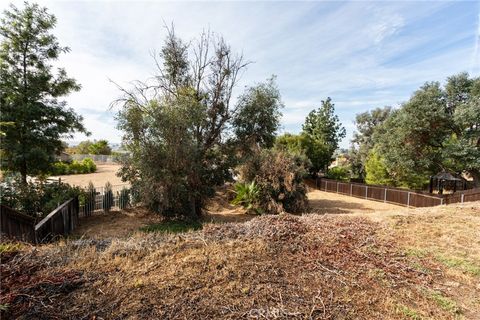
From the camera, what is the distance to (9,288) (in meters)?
2.25

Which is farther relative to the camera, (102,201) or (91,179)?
(91,179)

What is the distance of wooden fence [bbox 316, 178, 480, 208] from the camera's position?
10406 mm

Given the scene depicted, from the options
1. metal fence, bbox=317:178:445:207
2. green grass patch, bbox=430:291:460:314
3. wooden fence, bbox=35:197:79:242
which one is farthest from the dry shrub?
green grass patch, bbox=430:291:460:314

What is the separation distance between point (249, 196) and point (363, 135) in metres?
23.8

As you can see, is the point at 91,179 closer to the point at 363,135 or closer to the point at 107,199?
the point at 107,199

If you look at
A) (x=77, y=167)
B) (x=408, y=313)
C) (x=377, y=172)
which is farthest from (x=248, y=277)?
(x=77, y=167)

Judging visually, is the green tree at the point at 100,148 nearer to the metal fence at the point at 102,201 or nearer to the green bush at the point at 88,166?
the green bush at the point at 88,166

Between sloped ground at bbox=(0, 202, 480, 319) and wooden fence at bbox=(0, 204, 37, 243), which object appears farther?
wooden fence at bbox=(0, 204, 37, 243)

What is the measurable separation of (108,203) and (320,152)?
1810 cm

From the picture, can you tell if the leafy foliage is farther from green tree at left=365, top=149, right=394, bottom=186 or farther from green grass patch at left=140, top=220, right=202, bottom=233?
green tree at left=365, top=149, right=394, bottom=186

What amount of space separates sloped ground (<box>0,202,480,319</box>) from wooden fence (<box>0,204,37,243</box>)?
8.07ft

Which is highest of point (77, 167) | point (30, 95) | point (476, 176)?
point (30, 95)

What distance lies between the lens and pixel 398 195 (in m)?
12.8

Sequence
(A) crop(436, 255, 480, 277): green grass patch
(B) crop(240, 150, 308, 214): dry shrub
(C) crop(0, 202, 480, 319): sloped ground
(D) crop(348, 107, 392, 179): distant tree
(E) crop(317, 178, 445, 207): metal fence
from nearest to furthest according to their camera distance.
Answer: (C) crop(0, 202, 480, 319): sloped ground
(A) crop(436, 255, 480, 277): green grass patch
(B) crop(240, 150, 308, 214): dry shrub
(E) crop(317, 178, 445, 207): metal fence
(D) crop(348, 107, 392, 179): distant tree
